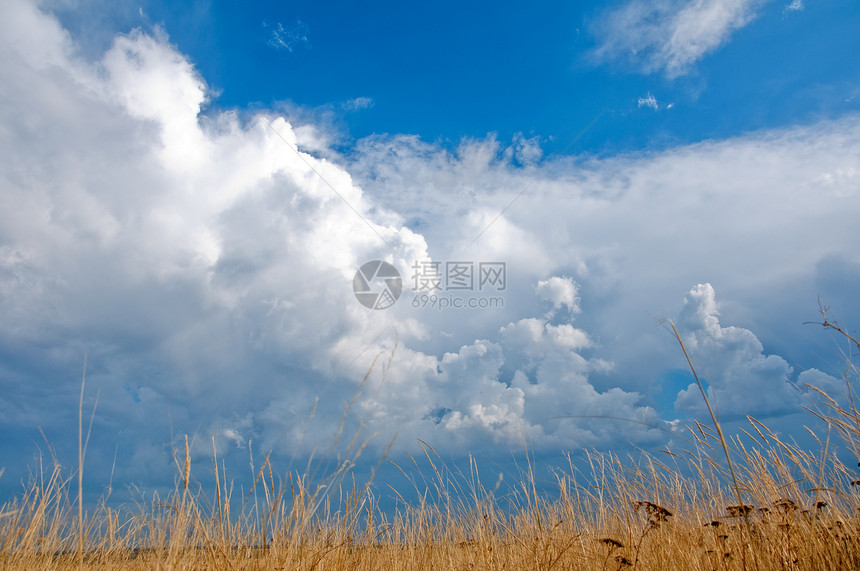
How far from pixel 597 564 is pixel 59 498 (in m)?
6.49

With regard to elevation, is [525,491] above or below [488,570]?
above

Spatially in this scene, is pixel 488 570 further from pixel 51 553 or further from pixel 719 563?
pixel 51 553

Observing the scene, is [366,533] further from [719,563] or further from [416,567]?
[719,563]

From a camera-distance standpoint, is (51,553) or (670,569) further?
(51,553)

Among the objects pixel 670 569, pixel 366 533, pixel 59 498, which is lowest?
pixel 670 569

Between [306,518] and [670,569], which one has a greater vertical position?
[306,518]

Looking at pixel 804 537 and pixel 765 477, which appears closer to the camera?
pixel 804 537

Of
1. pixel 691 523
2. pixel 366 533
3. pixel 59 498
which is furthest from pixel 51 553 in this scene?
pixel 691 523

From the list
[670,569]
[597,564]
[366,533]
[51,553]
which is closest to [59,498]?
[51,553]

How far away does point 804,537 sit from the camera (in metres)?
4.00

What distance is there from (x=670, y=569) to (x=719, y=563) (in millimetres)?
396

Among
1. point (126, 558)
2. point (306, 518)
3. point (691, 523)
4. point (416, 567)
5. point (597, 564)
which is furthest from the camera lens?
point (126, 558)

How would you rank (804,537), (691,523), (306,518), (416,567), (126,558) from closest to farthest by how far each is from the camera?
(306,518) → (804,537) → (416,567) → (691,523) → (126,558)

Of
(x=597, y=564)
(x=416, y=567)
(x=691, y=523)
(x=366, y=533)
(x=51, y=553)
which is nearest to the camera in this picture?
(x=597, y=564)
